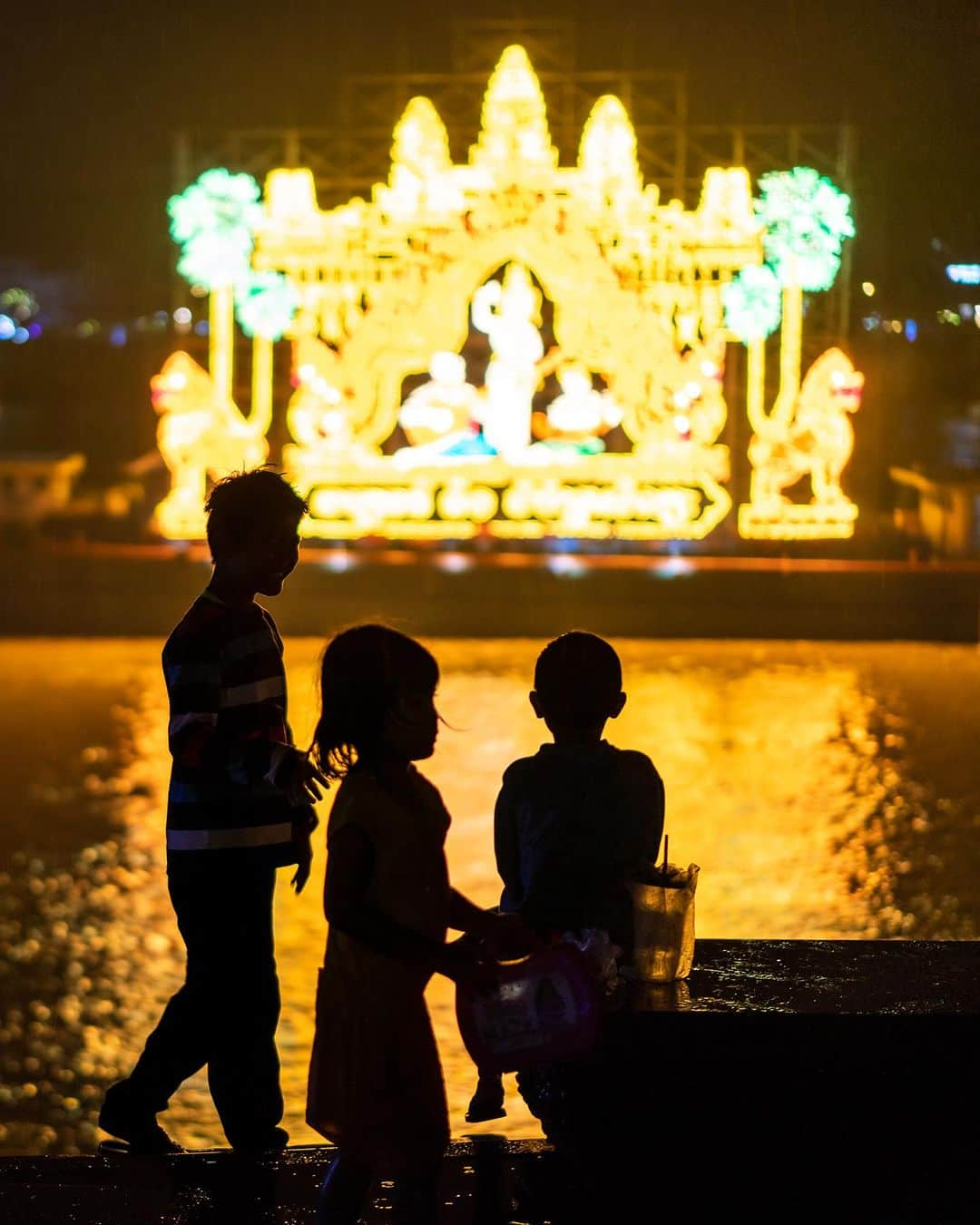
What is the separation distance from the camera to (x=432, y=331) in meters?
19.8

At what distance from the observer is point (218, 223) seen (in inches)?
769

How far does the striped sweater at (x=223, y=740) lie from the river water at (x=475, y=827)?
4.65ft

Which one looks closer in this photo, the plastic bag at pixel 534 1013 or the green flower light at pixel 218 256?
the plastic bag at pixel 534 1013

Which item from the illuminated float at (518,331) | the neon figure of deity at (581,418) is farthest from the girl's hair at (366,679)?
the neon figure of deity at (581,418)

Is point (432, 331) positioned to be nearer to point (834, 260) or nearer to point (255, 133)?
point (255, 133)

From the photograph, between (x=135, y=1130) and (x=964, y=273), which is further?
(x=964, y=273)

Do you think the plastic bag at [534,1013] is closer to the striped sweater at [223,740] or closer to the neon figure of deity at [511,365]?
the striped sweater at [223,740]

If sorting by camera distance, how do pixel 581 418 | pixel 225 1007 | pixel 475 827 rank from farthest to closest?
pixel 581 418
pixel 475 827
pixel 225 1007

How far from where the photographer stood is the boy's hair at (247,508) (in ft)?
9.96

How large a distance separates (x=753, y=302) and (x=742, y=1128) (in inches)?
668

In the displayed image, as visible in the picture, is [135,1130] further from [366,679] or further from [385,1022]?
[366,679]

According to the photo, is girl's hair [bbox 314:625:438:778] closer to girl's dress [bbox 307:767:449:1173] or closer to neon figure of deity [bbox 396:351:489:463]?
girl's dress [bbox 307:767:449:1173]

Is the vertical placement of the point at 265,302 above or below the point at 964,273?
below

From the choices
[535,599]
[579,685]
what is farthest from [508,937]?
[535,599]
